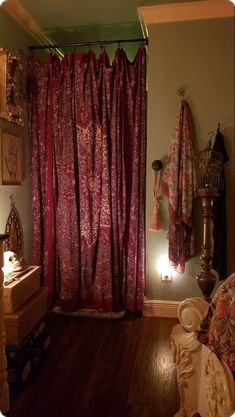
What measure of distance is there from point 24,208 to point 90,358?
0.97 m

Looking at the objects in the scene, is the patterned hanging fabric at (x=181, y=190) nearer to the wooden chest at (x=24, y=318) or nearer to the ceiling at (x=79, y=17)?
the ceiling at (x=79, y=17)

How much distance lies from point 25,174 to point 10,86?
53 cm

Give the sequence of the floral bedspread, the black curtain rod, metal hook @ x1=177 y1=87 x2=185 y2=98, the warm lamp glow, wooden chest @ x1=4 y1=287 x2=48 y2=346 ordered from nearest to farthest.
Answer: the floral bedspread < metal hook @ x1=177 y1=87 x2=185 y2=98 < wooden chest @ x1=4 y1=287 x2=48 y2=346 < the warm lamp glow < the black curtain rod

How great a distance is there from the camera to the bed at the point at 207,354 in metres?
0.83

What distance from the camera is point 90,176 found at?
2006mm

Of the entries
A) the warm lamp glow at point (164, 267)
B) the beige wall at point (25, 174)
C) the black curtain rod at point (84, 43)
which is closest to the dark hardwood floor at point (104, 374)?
the warm lamp glow at point (164, 267)

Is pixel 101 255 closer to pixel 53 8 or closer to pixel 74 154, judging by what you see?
pixel 74 154

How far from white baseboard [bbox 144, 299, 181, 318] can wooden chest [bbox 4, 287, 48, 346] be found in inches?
23.4

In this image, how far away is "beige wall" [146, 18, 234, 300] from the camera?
3.33ft

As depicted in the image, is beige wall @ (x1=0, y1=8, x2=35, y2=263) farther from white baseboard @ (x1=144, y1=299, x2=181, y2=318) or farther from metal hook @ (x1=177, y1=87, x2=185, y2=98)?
metal hook @ (x1=177, y1=87, x2=185, y2=98)

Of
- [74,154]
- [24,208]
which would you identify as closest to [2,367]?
[24,208]

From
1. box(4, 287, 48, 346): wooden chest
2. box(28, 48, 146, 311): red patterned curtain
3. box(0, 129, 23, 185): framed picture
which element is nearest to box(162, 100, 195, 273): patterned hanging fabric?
box(28, 48, 146, 311): red patterned curtain

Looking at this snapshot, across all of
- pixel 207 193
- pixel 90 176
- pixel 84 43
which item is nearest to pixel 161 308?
pixel 207 193

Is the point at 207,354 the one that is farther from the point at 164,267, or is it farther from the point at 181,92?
the point at 181,92
